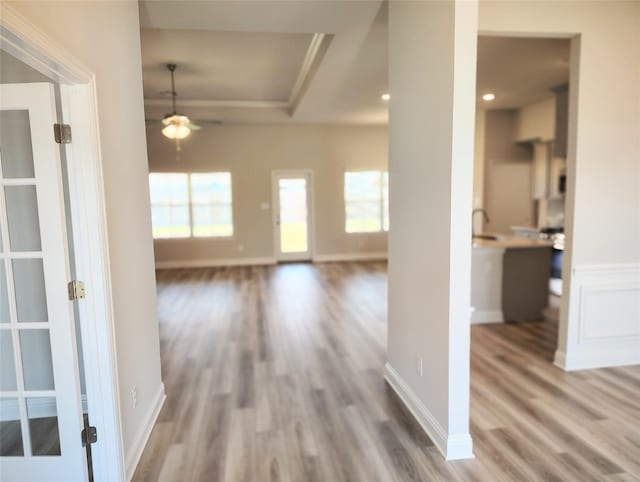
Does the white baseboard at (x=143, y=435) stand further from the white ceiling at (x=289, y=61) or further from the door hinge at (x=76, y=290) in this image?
the white ceiling at (x=289, y=61)

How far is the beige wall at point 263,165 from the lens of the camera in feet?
26.6

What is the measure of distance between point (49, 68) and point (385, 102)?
18.5 feet

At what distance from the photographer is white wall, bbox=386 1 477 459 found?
6.87ft

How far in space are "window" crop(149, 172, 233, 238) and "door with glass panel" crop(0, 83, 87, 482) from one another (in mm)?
6533

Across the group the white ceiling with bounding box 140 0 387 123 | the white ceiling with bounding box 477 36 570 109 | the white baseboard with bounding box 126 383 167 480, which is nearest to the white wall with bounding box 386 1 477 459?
the white ceiling with bounding box 140 0 387 123

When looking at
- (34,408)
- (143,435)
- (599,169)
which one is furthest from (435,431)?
(599,169)

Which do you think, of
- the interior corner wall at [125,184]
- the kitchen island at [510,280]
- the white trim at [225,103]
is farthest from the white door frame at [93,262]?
the white trim at [225,103]

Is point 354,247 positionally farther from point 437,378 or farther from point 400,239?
point 437,378

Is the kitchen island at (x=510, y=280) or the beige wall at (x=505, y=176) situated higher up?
the beige wall at (x=505, y=176)

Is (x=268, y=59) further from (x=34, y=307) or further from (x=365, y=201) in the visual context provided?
(x=365, y=201)

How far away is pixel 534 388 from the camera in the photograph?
9.96 ft

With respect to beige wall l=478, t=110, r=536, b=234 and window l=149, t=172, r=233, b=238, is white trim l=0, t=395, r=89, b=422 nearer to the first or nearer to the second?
window l=149, t=172, r=233, b=238

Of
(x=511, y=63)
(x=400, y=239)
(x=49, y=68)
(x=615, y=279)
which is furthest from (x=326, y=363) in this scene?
(x=511, y=63)

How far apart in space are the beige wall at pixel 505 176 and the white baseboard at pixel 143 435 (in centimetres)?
645
